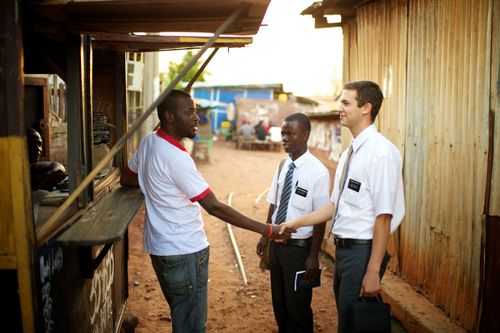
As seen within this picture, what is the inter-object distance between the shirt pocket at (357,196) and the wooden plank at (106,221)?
A: 1367mm

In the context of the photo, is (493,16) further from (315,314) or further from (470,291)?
(315,314)

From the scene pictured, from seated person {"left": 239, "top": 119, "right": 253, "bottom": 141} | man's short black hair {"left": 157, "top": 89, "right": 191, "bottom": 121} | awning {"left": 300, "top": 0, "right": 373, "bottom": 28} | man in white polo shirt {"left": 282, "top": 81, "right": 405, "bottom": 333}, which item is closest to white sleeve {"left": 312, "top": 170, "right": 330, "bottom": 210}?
man in white polo shirt {"left": 282, "top": 81, "right": 405, "bottom": 333}

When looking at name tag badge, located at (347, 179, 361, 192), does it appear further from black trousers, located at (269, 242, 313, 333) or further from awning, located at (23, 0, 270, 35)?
awning, located at (23, 0, 270, 35)

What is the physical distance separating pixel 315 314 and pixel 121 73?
3392 mm

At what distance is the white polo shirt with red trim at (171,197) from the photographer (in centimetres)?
307

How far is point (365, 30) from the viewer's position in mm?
6594

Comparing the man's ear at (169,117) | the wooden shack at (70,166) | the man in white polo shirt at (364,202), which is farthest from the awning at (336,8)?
the man's ear at (169,117)

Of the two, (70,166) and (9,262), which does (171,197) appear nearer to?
(70,166)

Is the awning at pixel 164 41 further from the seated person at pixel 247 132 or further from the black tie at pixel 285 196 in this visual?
the seated person at pixel 247 132

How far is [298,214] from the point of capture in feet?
13.0

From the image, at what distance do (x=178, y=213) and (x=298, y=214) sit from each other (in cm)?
117

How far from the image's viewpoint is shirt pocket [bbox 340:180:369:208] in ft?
10.2

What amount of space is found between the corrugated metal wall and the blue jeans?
2260 mm

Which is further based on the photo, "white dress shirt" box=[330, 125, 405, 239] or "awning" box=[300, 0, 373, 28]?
"awning" box=[300, 0, 373, 28]
